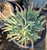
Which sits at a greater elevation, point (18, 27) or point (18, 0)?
point (18, 0)

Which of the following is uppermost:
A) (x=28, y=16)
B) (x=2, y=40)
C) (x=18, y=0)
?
(x=18, y=0)

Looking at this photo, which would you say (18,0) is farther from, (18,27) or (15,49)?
(15,49)

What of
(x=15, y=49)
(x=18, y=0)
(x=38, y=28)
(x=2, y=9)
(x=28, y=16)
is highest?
(x=18, y=0)

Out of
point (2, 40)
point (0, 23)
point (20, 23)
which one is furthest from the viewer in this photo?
point (2, 40)

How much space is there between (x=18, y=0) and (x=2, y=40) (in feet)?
1.91

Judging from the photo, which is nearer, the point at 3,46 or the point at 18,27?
the point at 18,27

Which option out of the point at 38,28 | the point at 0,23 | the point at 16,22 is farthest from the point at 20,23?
the point at 0,23

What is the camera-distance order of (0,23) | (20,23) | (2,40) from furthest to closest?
(2,40) < (0,23) < (20,23)

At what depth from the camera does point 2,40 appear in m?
1.21

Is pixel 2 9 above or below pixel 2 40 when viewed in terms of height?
above

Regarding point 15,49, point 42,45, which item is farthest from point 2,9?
point 42,45

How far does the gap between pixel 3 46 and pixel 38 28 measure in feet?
1.83

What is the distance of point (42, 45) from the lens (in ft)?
3.80

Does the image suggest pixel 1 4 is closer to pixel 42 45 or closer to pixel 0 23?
pixel 0 23
